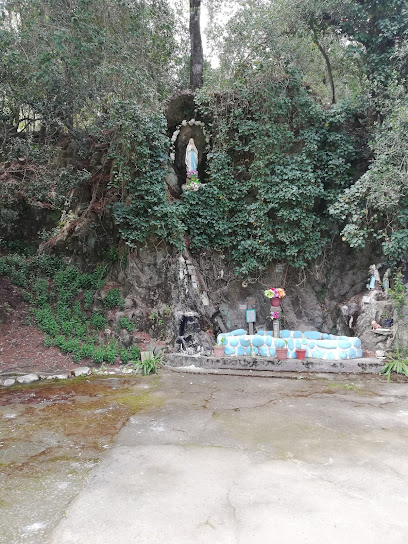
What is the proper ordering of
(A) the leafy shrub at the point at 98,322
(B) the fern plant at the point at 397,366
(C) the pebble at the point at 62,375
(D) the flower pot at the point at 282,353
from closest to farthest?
(C) the pebble at the point at 62,375 → (B) the fern plant at the point at 397,366 → (D) the flower pot at the point at 282,353 → (A) the leafy shrub at the point at 98,322

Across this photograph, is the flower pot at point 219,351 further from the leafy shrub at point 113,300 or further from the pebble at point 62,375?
the leafy shrub at point 113,300

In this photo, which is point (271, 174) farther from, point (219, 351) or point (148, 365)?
point (148, 365)

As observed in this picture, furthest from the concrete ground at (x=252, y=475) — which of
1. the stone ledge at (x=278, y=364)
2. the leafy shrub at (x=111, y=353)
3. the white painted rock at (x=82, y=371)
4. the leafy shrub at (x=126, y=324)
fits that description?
the leafy shrub at (x=126, y=324)

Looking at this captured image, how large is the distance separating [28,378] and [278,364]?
4.91m

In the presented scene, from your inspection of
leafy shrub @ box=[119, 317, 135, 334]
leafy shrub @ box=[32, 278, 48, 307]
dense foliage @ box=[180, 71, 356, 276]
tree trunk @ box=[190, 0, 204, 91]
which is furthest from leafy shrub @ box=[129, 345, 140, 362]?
tree trunk @ box=[190, 0, 204, 91]

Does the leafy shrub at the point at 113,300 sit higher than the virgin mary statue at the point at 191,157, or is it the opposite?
the virgin mary statue at the point at 191,157

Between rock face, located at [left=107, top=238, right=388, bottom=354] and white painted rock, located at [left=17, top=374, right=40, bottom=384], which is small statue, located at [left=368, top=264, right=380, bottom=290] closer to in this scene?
rock face, located at [left=107, top=238, right=388, bottom=354]

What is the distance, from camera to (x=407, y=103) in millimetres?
8500

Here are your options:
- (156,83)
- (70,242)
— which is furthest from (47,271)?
(156,83)

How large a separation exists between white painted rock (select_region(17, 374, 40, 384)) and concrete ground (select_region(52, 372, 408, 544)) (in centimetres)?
263

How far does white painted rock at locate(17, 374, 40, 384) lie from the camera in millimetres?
7328

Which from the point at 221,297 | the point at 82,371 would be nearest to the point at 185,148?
the point at 221,297

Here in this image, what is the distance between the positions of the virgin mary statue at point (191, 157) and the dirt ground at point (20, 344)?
5.41 metres

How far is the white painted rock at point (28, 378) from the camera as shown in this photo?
24.0 ft
